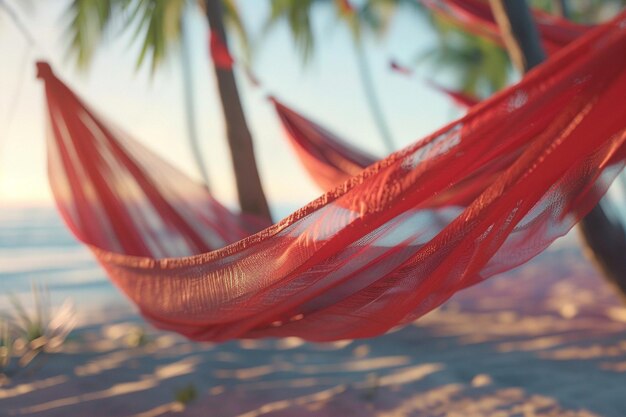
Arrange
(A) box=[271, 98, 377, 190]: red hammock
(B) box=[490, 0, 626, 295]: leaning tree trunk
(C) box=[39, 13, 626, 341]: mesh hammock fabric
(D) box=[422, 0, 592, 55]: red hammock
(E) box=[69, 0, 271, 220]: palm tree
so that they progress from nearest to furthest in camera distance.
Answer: (C) box=[39, 13, 626, 341]: mesh hammock fabric
(B) box=[490, 0, 626, 295]: leaning tree trunk
(D) box=[422, 0, 592, 55]: red hammock
(A) box=[271, 98, 377, 190]: red hammock
(E) box=[69, 0, 271, 220]: palm tree

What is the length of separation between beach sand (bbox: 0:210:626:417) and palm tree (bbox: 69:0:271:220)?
25.5 inches

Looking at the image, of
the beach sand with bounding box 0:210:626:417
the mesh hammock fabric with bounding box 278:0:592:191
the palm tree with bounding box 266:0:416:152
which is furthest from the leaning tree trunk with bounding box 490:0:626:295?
the palm tree with bounding box 266:0:416:152

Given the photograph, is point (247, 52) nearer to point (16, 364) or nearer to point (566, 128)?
point (16, 364)

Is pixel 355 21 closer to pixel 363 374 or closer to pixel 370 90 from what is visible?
pixel 363 374

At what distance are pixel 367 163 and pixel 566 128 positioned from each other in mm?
1222

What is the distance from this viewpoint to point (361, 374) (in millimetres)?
1924

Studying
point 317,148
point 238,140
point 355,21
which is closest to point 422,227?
point 317,148

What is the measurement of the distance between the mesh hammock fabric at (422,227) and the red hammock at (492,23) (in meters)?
1.00

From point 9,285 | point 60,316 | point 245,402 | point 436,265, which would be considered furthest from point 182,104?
point 436,265

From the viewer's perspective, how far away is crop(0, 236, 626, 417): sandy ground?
161cm

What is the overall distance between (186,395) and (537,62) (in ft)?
4.50

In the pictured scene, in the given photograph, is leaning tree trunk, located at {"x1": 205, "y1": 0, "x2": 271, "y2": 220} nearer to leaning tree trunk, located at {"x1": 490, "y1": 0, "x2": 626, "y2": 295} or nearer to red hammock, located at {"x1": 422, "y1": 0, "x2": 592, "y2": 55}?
red hammock, located at {"x1": 422, "y1": 0, "x2": 592, "y2": 55}

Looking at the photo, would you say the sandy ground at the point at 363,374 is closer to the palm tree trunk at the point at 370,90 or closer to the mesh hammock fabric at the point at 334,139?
the mesh hammock fabric at the point at 334,139

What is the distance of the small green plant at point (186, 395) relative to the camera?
164 centimetres
